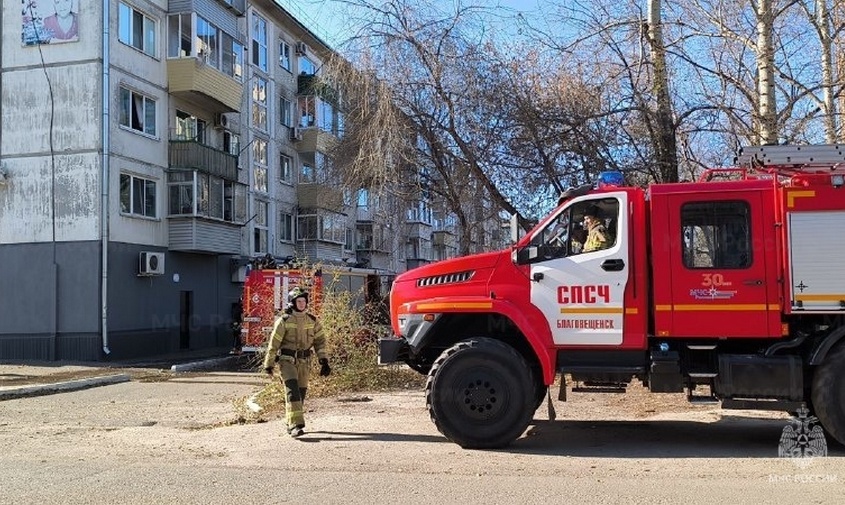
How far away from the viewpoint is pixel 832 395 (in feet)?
22.9

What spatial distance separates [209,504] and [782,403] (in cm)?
559

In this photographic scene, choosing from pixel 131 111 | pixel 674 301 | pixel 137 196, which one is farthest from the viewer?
pixel 137 196

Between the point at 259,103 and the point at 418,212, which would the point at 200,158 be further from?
the point at 418,212

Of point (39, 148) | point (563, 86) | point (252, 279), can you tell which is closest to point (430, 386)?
point (563, 86)

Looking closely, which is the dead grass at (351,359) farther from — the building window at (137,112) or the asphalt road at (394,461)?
the building window at (137,112)

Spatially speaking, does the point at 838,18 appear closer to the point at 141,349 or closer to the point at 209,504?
the point at 209,504

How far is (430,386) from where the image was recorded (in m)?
7.47

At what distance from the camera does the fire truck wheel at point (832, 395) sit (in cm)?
693

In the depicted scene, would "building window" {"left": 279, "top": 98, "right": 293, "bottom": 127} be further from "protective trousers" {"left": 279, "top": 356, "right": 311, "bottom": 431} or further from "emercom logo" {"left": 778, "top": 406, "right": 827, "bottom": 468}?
"emercom logo" {"left": 778, "top": 406, "right": 827, "bottom": 468}

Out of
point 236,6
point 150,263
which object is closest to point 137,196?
point 150,263

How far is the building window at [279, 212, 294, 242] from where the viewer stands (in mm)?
33250

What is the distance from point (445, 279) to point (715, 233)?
2.89 metres

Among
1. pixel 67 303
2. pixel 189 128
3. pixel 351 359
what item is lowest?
pixel 351 359

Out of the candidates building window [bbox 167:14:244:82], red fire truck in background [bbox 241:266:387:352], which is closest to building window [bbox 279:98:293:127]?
building window [bbox 167:14:244:82]
